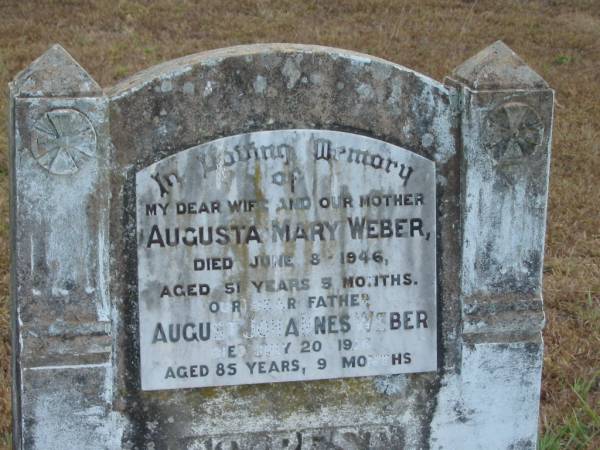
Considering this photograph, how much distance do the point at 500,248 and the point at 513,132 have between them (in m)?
0.39

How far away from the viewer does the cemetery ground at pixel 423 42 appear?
597cm

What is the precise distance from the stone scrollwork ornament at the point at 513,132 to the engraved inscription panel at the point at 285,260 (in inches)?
8.8

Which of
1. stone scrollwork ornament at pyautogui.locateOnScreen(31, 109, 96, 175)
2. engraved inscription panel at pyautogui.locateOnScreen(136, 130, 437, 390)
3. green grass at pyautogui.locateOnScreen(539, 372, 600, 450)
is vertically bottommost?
green grass at pyautogui.locateOnScreen(539, 372, 600, 450)

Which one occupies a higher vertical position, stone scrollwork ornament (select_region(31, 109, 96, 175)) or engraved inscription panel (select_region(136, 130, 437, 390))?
stone scrollwork ornament (select_region(31, 109, 96, 175))

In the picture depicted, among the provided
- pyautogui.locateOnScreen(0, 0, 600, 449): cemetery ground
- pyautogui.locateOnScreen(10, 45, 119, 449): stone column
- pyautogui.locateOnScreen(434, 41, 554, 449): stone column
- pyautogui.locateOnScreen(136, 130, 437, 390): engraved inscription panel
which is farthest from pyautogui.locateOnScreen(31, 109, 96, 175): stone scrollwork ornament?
pyautogui.locateOnScreen(0, 0, 600, 449): cemetery ground

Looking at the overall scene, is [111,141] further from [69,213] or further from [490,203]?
[490,203]

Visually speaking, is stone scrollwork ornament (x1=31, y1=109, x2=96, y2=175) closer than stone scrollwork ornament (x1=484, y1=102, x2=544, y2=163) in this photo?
Yes

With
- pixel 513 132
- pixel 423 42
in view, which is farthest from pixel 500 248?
pixel 423 42

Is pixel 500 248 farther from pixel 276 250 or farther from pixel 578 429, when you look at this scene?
pixel 578 429

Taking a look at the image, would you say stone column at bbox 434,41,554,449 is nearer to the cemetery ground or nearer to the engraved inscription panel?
the engraved inscription panel

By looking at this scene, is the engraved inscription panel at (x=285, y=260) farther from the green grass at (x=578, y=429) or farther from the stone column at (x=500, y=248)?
the green grass at (x=578, y=429)

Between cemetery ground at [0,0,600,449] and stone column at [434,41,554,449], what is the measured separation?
1.63 m

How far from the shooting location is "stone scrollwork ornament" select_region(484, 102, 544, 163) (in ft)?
10.7

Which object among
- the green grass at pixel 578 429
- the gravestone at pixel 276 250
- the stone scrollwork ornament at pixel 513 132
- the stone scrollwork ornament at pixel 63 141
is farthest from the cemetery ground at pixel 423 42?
the stone scrollwork ornament at pixel 63 141
